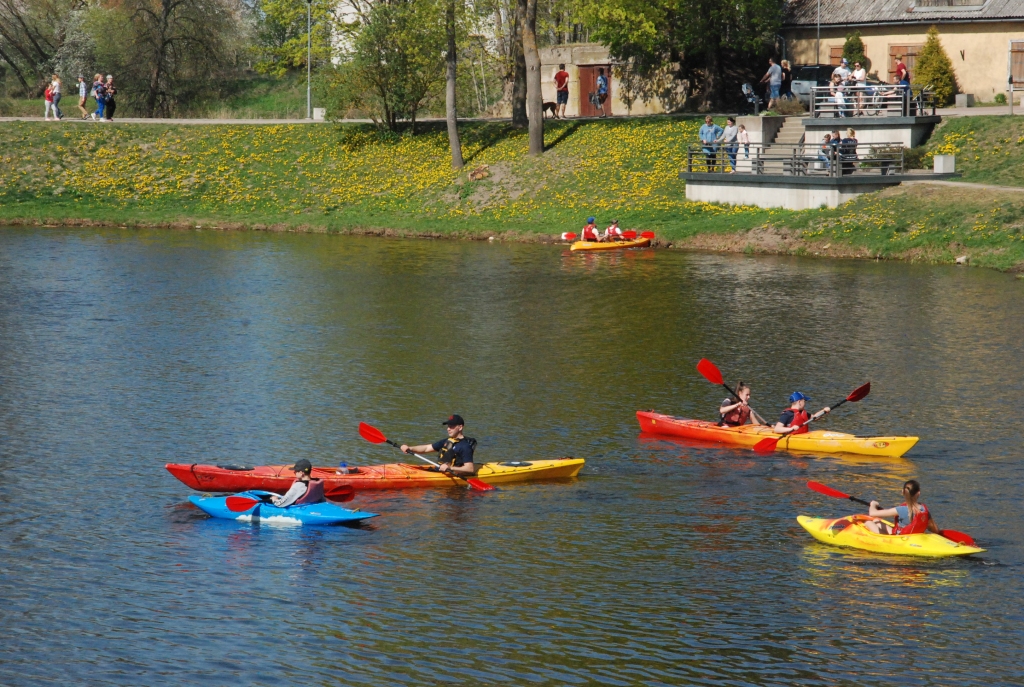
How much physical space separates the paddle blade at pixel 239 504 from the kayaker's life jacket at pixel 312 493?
1.90ft

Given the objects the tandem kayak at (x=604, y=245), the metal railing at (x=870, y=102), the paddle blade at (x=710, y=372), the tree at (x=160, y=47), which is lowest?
the paddle blade at (x=710, y=372)

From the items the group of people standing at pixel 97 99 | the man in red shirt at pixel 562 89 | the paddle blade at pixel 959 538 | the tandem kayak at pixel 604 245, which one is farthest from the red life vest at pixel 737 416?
the group of people standing at pixel 97 99

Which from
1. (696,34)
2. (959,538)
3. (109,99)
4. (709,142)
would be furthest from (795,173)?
(109,99)

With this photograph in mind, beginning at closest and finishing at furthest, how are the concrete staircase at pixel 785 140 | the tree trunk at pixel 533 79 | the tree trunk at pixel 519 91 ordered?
the concrete staircase at pixel 785 140
the tree trunk at pixel 533 79
the tree trunk at pixel 519 91

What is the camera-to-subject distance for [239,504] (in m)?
16.8

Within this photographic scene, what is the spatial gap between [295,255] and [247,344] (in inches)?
527

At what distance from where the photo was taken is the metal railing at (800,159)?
39969 millimetres

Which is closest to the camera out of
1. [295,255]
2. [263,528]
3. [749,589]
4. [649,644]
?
[649,644]

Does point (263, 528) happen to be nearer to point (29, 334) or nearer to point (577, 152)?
point (29, 334)

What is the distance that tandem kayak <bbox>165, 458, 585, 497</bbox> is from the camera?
57.5 feet

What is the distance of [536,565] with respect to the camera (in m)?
15.2

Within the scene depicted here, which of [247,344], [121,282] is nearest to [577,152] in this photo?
[121,282]

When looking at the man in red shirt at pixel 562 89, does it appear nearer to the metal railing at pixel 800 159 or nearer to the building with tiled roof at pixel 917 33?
the building with tiled roof at pixel 917 33

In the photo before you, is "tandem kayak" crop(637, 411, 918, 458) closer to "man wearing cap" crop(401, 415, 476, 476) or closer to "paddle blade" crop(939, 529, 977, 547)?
"man wearing cap" crop(401, 415, 476, 476)
